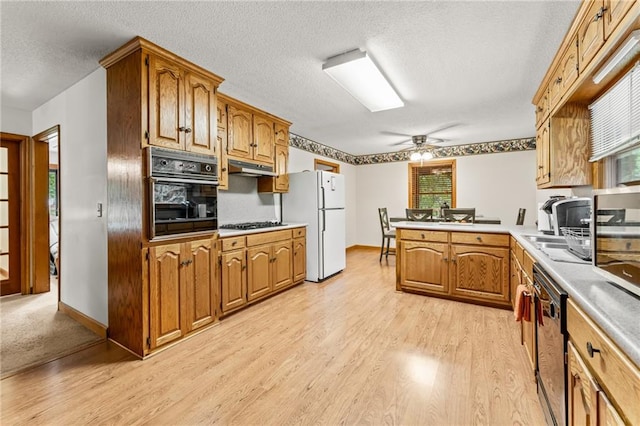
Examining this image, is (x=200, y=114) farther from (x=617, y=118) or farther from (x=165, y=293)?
(x=617, y=118)

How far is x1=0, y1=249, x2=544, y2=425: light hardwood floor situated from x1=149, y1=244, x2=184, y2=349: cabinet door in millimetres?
144

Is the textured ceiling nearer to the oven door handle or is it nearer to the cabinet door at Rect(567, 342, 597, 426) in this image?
the oven door handle

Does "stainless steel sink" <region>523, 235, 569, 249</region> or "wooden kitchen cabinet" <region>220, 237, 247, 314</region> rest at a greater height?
"stainless steel sink" <region>523, 235, 569, 249</region>

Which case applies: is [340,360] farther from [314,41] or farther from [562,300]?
[314,41]

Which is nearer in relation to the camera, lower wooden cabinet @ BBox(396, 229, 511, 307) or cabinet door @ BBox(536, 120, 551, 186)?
cabinet door @ BBox(536, 120, 551, 186)

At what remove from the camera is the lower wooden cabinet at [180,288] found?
2.23m

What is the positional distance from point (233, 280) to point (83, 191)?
1.62 meters

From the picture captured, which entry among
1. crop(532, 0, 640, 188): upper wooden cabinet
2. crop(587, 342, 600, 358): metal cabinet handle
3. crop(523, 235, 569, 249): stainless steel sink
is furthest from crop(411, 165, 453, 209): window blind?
crop(587, 342, 600, 358): metal cabinet handle

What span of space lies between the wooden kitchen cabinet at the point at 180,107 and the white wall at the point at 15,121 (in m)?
2.67

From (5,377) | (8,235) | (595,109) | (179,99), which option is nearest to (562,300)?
(595,109)

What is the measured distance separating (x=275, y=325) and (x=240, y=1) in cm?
253

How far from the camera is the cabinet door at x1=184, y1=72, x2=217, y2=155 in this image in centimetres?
247

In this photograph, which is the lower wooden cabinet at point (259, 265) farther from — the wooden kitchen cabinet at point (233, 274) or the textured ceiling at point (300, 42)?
the textured ceiling at point (300, 42)

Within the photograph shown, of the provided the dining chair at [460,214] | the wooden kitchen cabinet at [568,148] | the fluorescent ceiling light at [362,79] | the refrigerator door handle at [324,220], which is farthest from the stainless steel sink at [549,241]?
the refrigerator door handle at [324,220]
